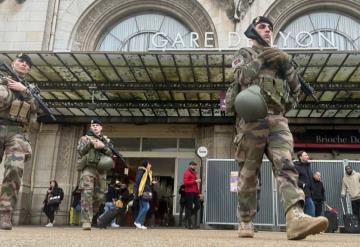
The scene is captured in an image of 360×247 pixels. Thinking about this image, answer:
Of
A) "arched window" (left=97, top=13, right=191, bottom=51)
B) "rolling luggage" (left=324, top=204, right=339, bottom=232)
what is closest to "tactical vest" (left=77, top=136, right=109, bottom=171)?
"rolling luggage" (left=324, top=204, right=339, bottom=232)

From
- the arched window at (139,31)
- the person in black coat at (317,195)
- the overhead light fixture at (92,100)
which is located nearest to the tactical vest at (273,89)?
the person in black coat at (317,195)

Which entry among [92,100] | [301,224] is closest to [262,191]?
[92,100]

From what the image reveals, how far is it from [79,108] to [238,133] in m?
12.0

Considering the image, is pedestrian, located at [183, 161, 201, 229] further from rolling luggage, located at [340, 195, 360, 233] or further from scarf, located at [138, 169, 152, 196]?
rolling luggage, located at [340, 195, 360, 233]

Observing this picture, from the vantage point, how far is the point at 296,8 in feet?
54.7

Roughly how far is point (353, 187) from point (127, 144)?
890 cm

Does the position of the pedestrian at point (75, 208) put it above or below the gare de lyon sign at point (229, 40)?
below

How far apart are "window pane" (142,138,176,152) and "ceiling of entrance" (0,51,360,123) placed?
3.11ft

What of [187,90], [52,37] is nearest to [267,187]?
[187,90]

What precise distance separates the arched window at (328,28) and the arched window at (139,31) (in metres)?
3.93

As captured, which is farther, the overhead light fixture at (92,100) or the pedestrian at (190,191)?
the overhead light fixture at (92,100)

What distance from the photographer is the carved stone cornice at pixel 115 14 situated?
16938 millimetres

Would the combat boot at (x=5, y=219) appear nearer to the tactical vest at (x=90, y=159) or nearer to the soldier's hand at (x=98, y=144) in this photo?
the tactical vest at (x=90, y=159)

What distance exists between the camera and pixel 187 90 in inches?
566
